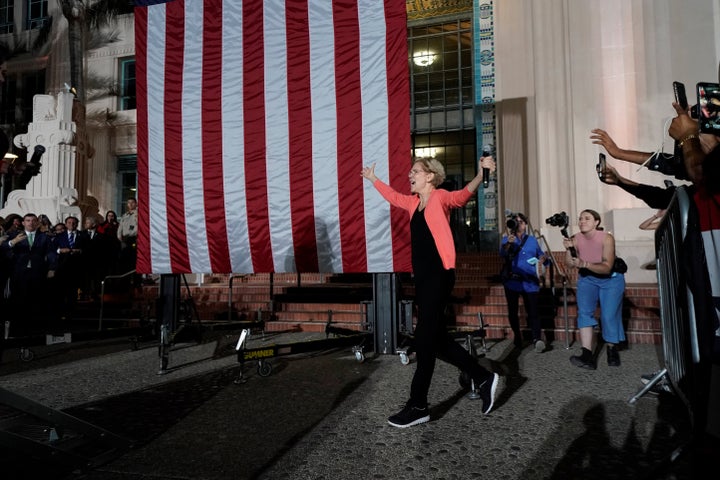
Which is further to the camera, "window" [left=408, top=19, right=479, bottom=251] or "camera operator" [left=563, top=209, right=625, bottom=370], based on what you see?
"window" [left=408, top=19, right=479, bottom=251]

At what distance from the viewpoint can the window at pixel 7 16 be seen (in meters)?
20.2

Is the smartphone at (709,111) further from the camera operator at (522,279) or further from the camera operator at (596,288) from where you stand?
the camera operator at (522,279)

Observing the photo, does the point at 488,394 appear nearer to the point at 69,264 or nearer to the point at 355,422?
the point at 355,422

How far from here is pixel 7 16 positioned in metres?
20.3

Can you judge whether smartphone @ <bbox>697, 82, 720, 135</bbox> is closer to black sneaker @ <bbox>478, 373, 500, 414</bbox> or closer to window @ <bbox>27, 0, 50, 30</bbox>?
black sneaker @ <bbox>478, 373, 500, 414</bbox>

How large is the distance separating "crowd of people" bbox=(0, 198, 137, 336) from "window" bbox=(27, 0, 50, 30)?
15.4m

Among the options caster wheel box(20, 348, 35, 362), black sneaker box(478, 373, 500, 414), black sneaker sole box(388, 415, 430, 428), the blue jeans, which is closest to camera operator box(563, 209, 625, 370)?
the blue jeans

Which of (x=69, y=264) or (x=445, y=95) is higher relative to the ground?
(x=445, y=95)

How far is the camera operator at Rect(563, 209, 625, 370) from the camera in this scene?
471cm

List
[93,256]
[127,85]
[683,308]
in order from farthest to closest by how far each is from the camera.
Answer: [127,85]
[93,256]
[683,308]

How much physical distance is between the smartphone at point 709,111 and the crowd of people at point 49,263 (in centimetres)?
725

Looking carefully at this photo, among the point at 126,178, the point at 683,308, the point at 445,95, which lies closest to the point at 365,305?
the point at 683,308

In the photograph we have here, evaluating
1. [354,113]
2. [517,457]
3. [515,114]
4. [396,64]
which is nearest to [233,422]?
[517,457]

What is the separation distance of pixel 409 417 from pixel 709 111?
220 cm
